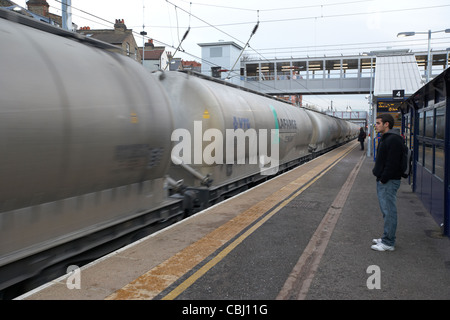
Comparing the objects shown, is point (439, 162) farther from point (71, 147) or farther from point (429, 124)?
point (71, 147)

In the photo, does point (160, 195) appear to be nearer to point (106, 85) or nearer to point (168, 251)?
point (168, 251)

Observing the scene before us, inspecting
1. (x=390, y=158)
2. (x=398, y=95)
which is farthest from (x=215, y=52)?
(x=390, y=158)

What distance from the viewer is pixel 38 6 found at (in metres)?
35.2

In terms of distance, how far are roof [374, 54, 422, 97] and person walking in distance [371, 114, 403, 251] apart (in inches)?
678

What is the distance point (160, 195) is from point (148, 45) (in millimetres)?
53743

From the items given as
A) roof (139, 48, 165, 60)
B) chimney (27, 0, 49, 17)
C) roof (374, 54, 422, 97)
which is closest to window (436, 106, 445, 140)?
roof (374, 54, 422, 97)

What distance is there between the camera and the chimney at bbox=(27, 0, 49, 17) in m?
34.8

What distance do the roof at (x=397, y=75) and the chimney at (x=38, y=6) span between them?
3183cm

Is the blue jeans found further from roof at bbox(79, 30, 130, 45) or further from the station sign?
roof at bbox(79, 30, 130, 45)

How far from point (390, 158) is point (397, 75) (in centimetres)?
2331

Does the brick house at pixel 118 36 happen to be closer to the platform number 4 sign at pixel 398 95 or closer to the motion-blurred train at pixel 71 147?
the platform number 4 sign at pixel 398 95

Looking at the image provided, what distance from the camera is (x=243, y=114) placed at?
9305 millimetres

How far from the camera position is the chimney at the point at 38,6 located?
34.8 meters
